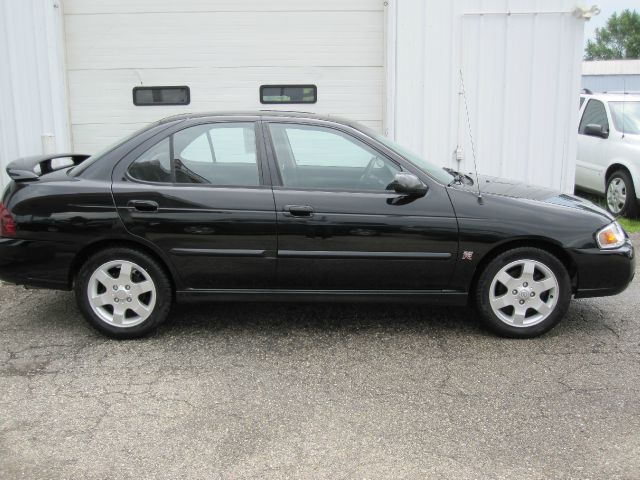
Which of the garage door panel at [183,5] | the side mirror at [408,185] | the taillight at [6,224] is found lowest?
the taillight at [6,224]

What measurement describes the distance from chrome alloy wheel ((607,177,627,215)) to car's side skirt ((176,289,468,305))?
5286 millimetres

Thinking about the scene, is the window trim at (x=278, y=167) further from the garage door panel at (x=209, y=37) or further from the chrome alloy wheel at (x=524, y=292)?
the garage door panel at (x=209, y=37)

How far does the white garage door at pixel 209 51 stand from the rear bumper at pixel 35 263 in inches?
133

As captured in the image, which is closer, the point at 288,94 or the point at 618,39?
the point at 288,94

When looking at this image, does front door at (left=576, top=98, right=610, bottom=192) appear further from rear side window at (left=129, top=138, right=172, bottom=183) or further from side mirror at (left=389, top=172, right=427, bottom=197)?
rear side window at (left=129, top=138, right=172, bottom=183)

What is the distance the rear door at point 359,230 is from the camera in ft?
15.2

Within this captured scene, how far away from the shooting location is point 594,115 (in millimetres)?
10070

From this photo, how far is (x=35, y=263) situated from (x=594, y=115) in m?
8.14

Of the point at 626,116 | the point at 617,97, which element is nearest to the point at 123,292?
the point at 626,116

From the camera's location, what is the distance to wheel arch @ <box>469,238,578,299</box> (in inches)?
185

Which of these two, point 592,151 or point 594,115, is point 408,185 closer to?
point 592,151

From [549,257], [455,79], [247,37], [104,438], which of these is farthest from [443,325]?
[247,37]

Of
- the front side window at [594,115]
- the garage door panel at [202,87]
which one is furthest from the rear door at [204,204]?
the front side window at [594,115]

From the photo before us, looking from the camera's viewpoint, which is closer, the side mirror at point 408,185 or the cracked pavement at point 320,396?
the cracked pavement at point 320,396
